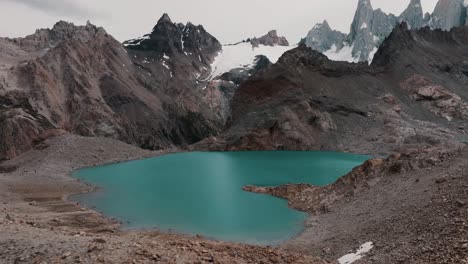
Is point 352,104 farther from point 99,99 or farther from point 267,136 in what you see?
point 99,99

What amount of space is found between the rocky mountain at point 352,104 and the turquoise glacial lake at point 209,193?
11.9 metres

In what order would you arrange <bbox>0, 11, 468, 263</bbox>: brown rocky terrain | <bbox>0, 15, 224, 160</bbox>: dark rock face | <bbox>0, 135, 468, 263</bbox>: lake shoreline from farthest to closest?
<bbox>0, 15, 224, 160</bbox>: dark rock face
<bbox>0, 11, 468, 263</bbox>: brown rocky terrain
<bbox>0, 135, 468, 263</bbox>: lake shoreline

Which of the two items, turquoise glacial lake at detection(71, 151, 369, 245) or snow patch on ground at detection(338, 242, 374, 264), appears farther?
turquoise glacial lake at detection(71, 151, 369, 245)

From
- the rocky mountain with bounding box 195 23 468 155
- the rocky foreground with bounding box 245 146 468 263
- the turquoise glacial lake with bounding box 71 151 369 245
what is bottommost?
the turquoise glacial lake with bounding box 71 151 369 245

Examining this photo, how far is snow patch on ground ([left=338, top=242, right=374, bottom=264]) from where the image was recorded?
1977 cm

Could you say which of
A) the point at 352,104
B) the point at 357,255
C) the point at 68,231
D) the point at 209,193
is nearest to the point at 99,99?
the point at 352,104

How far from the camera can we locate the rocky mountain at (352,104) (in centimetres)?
9306

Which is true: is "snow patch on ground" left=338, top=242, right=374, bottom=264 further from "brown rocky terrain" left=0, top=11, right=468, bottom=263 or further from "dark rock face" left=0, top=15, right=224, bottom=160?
"dark rock face" left=0, top=15, right=224, bottom=160

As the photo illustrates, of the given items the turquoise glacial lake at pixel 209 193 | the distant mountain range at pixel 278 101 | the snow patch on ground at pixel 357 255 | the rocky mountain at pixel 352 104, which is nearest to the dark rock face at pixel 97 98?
the distant mountain range at pixel 278 101

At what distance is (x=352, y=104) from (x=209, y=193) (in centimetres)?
6552

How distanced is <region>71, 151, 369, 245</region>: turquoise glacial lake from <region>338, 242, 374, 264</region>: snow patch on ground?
6.64 metres

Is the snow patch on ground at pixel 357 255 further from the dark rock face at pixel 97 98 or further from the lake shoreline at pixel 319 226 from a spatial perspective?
the dark rock face at pixel 97 98

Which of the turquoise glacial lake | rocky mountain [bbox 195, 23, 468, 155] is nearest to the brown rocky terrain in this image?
rocky mountain [bbox 195, 23, 468, 155]

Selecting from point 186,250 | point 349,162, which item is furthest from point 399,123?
point 186,250
